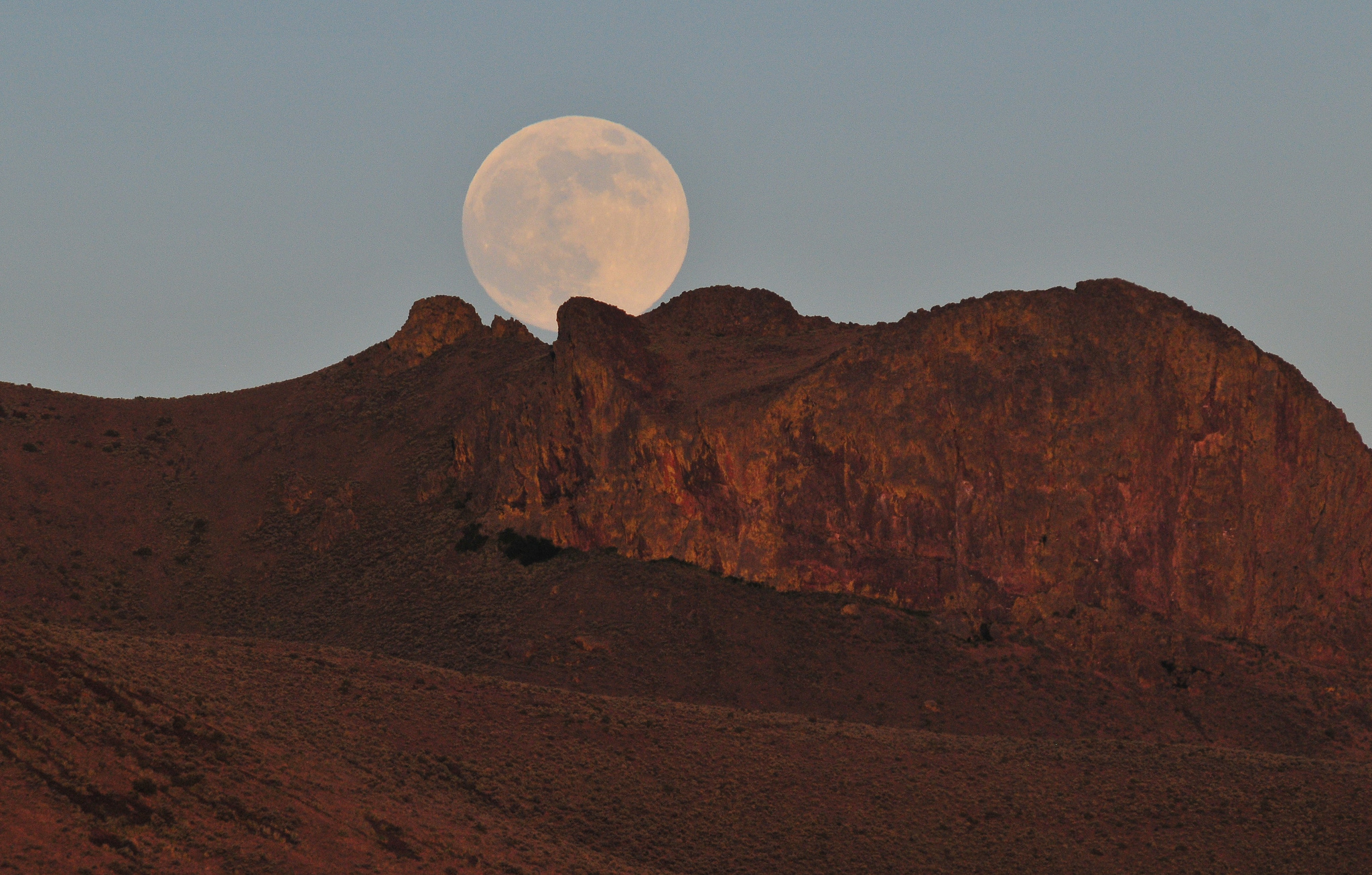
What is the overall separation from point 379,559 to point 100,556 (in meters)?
19.3

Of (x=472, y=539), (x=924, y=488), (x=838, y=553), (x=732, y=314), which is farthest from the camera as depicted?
(x=732, y=314)

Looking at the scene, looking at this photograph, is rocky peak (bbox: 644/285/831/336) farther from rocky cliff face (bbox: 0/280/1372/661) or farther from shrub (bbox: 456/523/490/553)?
shrub (bbox: 456/523/490/553)

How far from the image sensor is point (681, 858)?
5062 centimetres

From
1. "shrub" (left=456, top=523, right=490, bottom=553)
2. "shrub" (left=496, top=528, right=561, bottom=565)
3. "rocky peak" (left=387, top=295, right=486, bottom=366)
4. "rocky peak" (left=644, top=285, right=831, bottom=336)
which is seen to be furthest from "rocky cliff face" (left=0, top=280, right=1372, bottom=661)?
"rocky peak" (left=387, top=295, right=486, bottom=366)

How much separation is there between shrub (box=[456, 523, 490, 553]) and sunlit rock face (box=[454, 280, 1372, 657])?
614 cm

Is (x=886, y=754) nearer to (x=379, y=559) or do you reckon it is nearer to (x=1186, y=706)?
(x=1186, y=706)

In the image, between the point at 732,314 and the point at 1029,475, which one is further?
the point at 732,314

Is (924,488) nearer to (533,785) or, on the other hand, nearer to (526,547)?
(526,547)

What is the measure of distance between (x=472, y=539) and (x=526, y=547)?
494 cm

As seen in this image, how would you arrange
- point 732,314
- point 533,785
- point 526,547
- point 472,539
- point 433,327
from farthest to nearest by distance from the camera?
1. point 433,327
2. point 732,314
3. point 472,539
4. point 526,547
5. point 533,785

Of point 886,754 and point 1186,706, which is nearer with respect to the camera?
point 886,754

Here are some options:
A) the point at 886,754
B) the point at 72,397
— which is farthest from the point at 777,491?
the point at 72,397

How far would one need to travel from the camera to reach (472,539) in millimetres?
97688

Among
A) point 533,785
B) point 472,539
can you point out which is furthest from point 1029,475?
point 533,785
